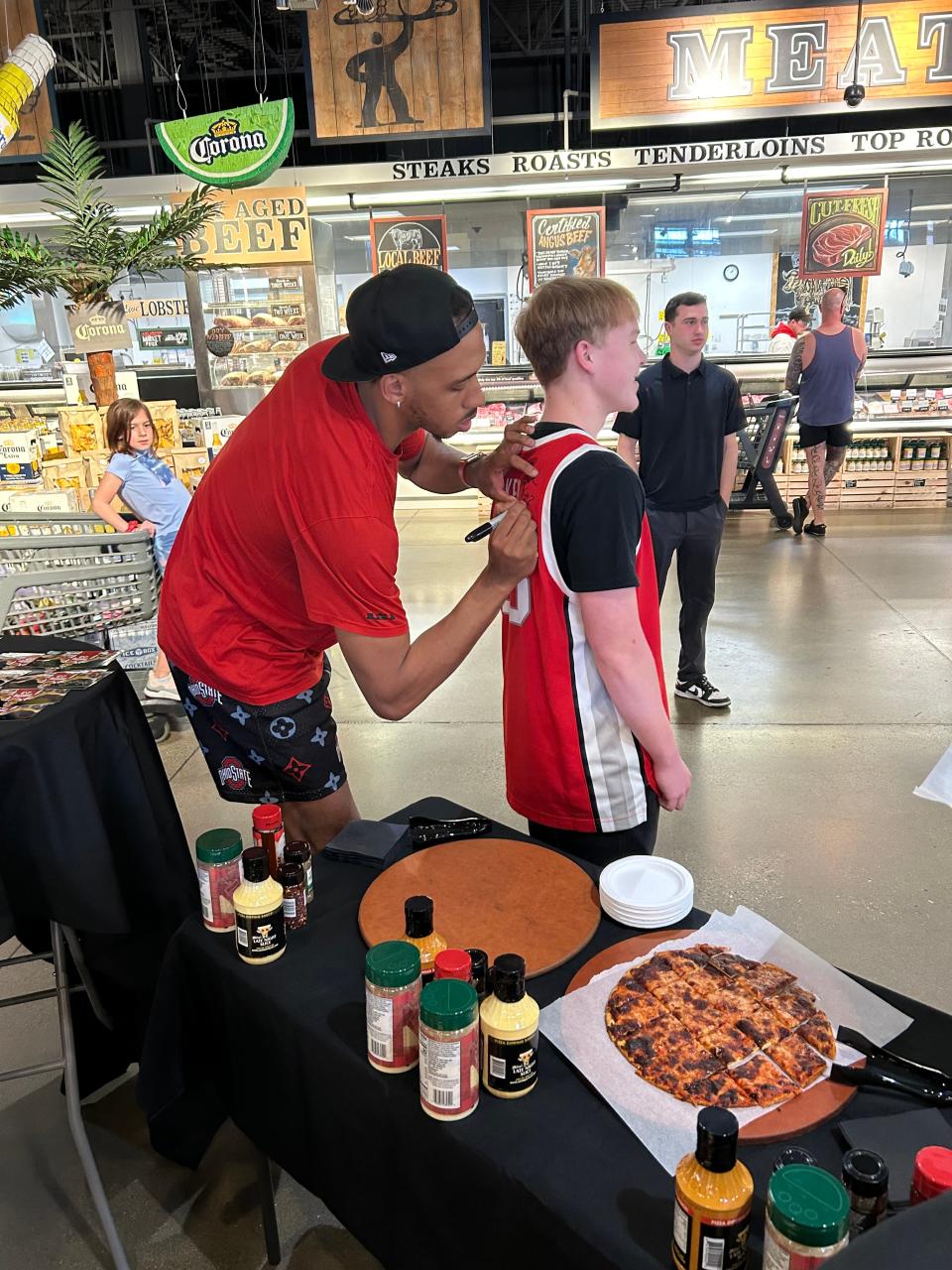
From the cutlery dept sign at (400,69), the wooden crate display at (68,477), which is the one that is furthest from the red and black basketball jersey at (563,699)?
the cutlery dept sign at (400,69)

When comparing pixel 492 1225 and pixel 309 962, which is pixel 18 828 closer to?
pixel 309 962

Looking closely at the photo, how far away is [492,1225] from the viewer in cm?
99

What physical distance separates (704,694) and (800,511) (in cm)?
426

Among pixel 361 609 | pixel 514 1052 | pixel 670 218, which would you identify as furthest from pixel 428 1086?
pixel 670 218

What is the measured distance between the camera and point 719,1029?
1113 mm

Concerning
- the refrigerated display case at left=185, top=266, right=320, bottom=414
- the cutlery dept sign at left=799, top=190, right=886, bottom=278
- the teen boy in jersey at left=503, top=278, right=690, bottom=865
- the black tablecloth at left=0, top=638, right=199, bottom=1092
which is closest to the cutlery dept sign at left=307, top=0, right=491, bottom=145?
the refrigerated display case at left=185, top=266, right=320, bottom=414

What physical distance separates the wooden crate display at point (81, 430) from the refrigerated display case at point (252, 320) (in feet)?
9.41

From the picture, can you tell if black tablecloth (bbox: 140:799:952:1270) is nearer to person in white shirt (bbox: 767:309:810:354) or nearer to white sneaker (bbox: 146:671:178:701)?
white sneaker (bbox: 146:671:178:701)

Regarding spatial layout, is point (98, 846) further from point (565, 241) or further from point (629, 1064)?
point (565, 241)

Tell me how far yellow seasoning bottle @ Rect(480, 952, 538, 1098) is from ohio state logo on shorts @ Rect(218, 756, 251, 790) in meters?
1.13

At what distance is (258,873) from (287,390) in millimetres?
918

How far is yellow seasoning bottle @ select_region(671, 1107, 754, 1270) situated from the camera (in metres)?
0.79

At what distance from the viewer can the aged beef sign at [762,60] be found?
7.23m

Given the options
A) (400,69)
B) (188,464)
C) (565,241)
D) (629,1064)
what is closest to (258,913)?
(629,1064)
